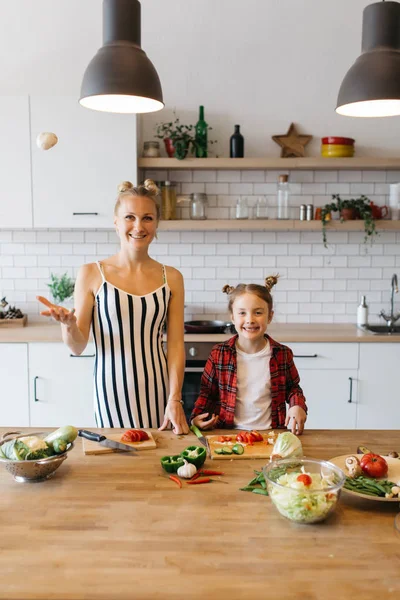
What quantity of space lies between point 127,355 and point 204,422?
0.53 meters

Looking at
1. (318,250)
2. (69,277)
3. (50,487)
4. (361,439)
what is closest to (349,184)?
(318,250)

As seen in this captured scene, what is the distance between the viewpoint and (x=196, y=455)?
6.01 ft

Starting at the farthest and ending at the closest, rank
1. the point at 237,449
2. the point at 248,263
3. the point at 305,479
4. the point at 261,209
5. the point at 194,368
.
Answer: the point at 248,263
the point at 261,209
the point at 194,368
the point at 237,449
the point at 305,479

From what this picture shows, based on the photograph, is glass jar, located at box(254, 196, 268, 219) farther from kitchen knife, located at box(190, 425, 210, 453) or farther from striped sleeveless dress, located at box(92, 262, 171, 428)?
kitchen knife, located at box(190, 425, 210, 453)

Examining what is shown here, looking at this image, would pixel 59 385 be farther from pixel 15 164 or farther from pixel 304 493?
pixel 304 493

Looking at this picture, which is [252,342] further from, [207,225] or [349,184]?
[349,184]

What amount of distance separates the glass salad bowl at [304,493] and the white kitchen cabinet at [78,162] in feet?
9.38

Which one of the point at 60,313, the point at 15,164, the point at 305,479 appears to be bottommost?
the point at 305,479

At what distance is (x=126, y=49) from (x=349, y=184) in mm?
2907

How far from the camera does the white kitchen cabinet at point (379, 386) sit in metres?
3.98

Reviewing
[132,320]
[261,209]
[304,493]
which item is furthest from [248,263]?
[304,493]

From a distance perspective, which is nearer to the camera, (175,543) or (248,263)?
(175,543)

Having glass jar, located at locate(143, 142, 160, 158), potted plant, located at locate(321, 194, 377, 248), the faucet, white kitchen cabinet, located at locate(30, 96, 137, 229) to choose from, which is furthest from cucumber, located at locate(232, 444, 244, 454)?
glass jar, located at locate(143, 142, 160, 158)

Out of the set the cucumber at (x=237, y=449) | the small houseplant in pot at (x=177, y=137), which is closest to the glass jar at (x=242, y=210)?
the small houseplant in pot at (x=177, y=137)
